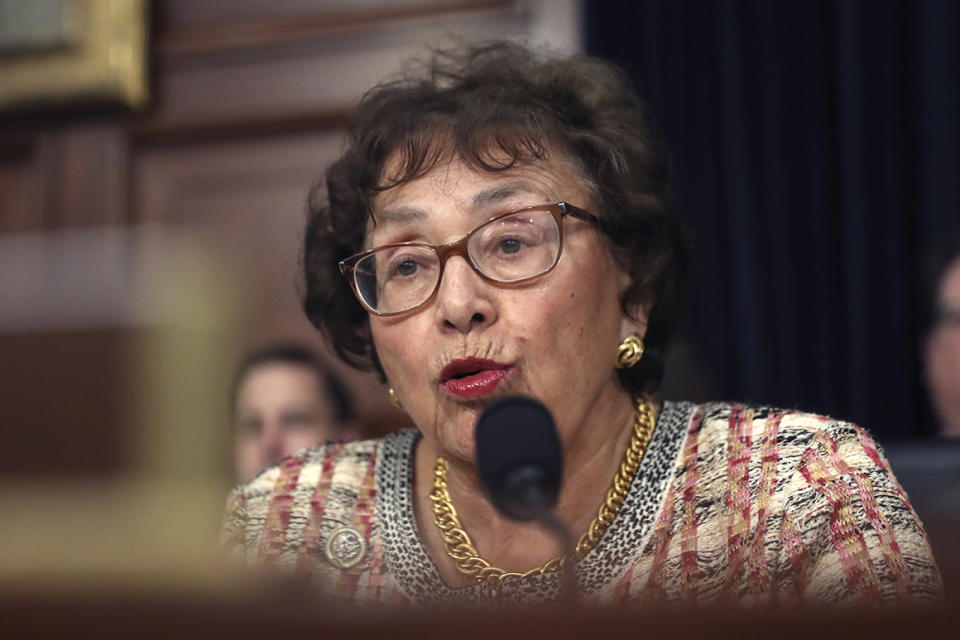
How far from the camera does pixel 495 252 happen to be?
4.41 ft

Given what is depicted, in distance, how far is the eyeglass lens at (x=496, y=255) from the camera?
1337 millimetres

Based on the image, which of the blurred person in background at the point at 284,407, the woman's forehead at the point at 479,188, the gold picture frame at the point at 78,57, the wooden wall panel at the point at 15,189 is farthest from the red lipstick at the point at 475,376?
the wooden wall panel at the point at 15,189

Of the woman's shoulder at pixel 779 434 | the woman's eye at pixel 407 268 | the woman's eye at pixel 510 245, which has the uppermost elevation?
the woman's eye at pixel 510 245

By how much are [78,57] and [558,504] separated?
8.07ft

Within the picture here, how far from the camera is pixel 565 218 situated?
138 centimetres

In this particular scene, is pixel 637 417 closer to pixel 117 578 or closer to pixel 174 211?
pixel 117 578

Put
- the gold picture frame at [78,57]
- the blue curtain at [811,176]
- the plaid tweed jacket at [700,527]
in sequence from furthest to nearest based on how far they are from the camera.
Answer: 1. the gold picture frame at [78,57]
2. the blue curtain at [811,176]
3. the plaid tweed jacket at [700,527]

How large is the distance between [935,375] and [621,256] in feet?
3.89

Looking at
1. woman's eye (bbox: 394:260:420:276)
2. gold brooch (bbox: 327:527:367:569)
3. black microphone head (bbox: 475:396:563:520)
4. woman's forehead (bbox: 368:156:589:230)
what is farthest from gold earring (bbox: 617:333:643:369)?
black microphone head (bbox: 475:396:563:520)

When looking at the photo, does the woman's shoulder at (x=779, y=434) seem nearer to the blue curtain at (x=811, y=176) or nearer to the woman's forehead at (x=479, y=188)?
the woman's forehead at (x=479, y=188)

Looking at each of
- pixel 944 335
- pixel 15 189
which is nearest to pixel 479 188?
pixel 944 335

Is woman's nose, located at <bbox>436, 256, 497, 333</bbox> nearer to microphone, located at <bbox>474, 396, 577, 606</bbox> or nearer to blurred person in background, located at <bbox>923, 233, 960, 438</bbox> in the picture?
microphone, located at <bbox>474, 396, 577, 606</bbox>

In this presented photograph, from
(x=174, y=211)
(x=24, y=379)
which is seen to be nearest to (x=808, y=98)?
(x=174, y=211)

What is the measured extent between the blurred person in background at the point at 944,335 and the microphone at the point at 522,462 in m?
1.71
